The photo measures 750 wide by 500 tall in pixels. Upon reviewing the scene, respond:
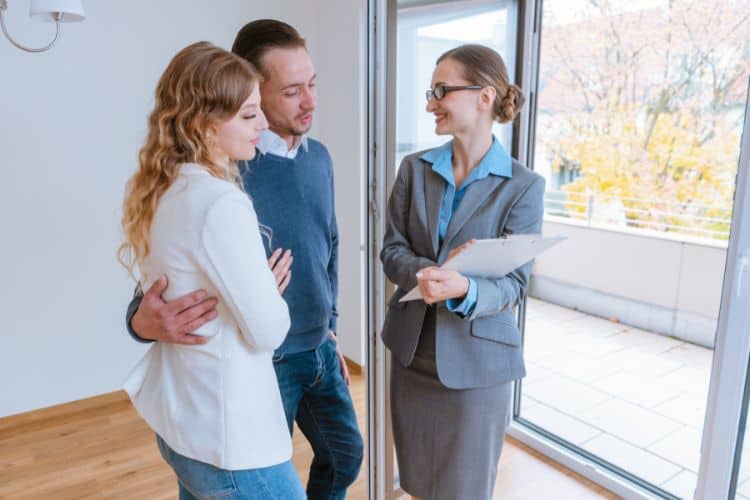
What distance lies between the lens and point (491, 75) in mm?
1385

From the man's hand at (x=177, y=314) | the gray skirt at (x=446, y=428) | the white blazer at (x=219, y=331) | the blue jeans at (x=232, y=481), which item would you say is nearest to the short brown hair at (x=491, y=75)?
the gray skirt at (x=446, y=428)

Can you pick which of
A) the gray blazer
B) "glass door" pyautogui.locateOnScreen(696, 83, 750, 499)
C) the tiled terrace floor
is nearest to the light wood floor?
the tiled terrace floor

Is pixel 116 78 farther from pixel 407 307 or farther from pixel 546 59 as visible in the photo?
pixel 546 59

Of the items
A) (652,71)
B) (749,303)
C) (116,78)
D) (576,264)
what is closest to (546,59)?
(652,71)

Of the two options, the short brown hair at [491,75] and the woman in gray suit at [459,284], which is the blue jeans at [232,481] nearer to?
the woman in gray suit at [459,284]

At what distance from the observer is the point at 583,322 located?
4.84 m

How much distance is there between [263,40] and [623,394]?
3.04m

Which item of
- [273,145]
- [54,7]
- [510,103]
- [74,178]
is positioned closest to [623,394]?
[510,103]

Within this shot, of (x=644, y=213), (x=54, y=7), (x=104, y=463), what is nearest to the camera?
(x=54, y=7)

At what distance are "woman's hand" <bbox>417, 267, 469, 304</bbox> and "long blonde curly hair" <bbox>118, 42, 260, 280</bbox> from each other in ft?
1.60

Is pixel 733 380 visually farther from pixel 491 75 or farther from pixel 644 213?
pixel 644 213

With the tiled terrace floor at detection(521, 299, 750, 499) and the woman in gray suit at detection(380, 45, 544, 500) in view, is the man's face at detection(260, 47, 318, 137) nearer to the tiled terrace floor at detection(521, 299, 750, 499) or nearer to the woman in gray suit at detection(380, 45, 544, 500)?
the woman in gray suit at detection(380, 45, 544, 500)

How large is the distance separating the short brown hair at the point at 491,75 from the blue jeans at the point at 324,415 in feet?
2.50

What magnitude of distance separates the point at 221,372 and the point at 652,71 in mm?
5055
